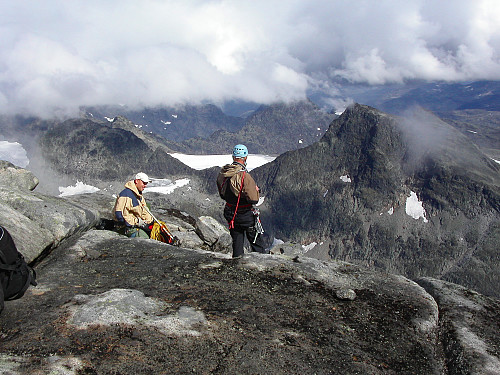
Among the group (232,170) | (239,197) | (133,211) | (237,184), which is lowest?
(133,211)

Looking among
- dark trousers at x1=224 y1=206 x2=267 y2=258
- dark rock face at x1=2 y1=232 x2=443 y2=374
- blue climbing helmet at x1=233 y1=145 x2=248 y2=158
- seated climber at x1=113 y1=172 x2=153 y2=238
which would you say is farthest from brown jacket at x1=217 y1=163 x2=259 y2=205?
seated climber at x1=113 y1=172 x2=153 y2=238

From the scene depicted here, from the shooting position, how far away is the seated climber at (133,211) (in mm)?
17875

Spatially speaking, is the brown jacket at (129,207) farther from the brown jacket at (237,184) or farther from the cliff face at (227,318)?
the brown jacket at (237,184)

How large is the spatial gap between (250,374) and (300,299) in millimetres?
4034

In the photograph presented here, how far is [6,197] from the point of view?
1628 centimetres

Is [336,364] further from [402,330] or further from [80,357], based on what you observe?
[80,357]

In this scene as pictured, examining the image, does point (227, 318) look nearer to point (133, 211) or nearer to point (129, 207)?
point (129, 207)

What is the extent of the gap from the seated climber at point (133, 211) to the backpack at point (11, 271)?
7869mm

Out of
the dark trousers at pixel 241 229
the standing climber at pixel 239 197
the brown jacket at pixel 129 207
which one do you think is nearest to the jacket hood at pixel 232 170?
the standing climber at pixel 239 197

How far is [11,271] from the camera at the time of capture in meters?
9.30

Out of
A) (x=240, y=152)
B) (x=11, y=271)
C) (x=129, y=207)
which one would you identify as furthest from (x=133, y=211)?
(x=11, y=271)

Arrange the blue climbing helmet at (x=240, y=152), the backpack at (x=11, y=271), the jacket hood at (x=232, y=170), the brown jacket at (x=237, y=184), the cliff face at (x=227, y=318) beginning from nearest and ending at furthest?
1. the cliff face at (x=227, y=318)
2. the backpack at (x=11, y=271)
3. the brown jacket at (x=237, y=184)
4. the jacket hood at (x=232, y=170)
5. the blue climbing helmet at (x=240, y=152)

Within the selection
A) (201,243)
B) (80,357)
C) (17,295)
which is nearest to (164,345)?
(80,357)

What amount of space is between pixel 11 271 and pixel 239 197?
28.4ft
